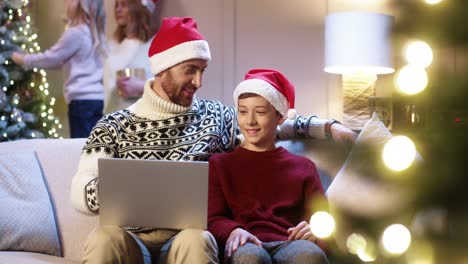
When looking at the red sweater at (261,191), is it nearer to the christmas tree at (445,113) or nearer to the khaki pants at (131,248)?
the khaki pants at (131,248)

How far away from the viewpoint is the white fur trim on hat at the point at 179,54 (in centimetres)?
217

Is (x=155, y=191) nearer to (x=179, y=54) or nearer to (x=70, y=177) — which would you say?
(x=179, y=54)

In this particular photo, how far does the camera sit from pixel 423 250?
0.48m

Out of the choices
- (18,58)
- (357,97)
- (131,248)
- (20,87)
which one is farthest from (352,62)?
(20,87)

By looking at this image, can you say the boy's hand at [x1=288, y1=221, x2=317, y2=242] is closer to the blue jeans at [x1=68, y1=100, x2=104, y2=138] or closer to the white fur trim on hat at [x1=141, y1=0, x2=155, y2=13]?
the blue jeans at [x1=68, y1=100, x2=104, y2=138]

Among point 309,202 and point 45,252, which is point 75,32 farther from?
point 309,202

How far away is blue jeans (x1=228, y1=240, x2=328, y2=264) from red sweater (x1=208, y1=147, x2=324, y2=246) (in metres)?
0.11

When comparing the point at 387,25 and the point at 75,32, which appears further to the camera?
the point at 75,32

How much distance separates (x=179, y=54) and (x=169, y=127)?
0.25 m

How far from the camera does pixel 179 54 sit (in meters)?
2.17

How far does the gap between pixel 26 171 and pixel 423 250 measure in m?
2.01

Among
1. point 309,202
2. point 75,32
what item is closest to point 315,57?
point 75,32

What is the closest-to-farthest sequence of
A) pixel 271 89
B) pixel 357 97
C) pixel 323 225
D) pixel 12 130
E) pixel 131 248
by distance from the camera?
pixel 323 225, pixel 131 248, pixel 271 89, pixel 357 97, pixel 12 130

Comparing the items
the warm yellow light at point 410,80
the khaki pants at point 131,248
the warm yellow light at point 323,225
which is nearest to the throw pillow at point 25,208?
the khaki pants at point 131,248
